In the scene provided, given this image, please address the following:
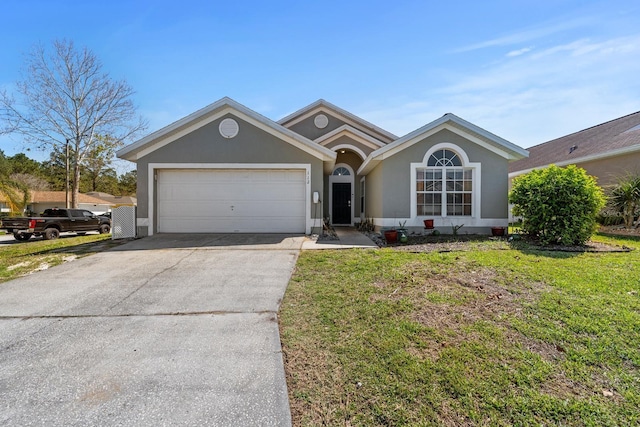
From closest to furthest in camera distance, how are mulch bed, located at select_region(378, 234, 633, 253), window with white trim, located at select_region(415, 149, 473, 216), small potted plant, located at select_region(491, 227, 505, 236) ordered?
mulch bed, located at select_region(378, 234, 633, 253) → small potted plant, located at select_region(491, 227, 505, 236) → window with white trim, located at select_region(415, 149, 473, 216)

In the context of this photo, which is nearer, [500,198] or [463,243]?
[463,243]

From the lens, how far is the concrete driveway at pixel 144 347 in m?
2.48

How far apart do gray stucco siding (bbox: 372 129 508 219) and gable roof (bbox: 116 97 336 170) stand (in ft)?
7.51

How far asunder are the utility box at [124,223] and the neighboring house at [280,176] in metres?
0.26

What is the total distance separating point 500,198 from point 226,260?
31.6 feet

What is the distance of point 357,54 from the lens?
11.0 meters

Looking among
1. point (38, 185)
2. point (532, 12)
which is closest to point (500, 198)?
point (532, 12)

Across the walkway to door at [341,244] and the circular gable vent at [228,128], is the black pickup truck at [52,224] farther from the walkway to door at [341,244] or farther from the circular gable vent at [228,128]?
the walkway to door at [341,244]

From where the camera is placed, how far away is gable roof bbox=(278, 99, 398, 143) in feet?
53.2

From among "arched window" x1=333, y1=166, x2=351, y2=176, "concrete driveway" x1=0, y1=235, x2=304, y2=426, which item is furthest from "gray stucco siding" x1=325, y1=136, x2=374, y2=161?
"concrete driveway" x1=0, y1=235, x2=304, y2=426

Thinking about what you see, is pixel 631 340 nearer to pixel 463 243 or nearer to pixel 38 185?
pixel 463 243

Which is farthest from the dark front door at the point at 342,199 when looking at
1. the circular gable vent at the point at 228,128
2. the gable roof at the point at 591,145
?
the gable roof at the point at 591,145

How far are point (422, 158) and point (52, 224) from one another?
1684 cm

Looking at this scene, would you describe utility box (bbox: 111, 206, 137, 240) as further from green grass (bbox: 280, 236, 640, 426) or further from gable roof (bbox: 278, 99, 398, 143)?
gable roof (bbox: 278, 99, 398, 143)
